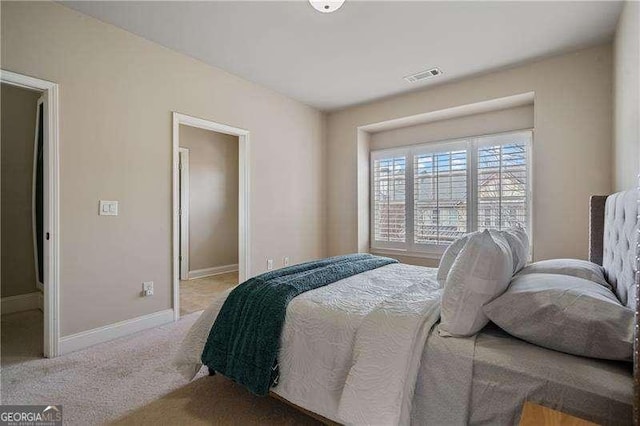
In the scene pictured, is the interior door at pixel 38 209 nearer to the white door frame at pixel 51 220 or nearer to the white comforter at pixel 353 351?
the white door frame at pixel 51 220

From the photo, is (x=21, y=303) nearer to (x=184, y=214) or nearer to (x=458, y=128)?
(x=184, y=214)

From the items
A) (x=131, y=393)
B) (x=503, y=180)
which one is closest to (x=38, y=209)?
(x=131, y=393)

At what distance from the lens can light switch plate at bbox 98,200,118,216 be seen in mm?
2687

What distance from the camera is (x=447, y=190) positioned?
4.14 metres

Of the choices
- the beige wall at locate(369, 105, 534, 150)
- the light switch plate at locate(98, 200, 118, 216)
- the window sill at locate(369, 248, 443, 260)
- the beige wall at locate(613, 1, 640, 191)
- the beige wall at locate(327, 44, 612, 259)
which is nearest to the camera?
the beige wall at locate(613, 1, 640, 191)

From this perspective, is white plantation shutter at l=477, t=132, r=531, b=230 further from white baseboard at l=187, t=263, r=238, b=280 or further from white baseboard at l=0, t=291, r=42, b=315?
white baseboard at l=0, t=291, r=42, b=315

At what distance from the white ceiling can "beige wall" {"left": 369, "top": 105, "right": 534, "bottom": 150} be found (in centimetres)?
67

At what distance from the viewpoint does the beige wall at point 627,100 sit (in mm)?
2018

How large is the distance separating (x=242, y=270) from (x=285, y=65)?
243cm

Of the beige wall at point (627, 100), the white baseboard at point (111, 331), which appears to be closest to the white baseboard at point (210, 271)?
the white baseboard at point (111, 331)

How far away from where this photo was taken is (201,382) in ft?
6.74

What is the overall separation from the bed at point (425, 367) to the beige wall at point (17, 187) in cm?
371

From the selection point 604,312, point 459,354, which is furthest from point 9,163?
point 604,312

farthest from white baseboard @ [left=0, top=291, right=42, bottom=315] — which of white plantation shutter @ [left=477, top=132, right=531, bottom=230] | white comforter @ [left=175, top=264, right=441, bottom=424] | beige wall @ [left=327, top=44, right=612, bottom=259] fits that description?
beige wall @ [left=327, top=44, right=612, bottom=259]
